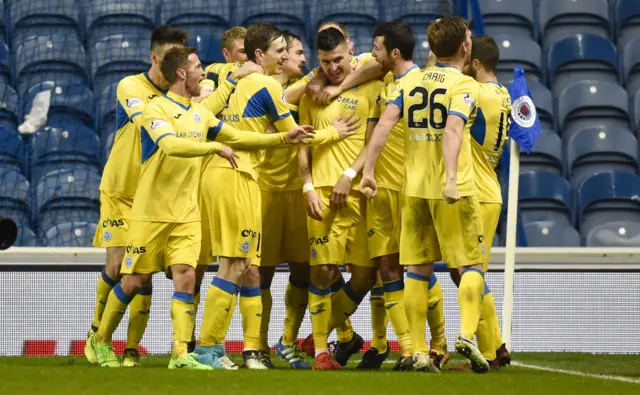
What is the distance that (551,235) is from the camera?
Result: 11.4m

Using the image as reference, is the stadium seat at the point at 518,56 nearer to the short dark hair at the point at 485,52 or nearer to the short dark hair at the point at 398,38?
the short dark hair at the point at 485,52

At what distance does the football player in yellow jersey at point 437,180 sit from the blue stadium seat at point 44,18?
6.64m

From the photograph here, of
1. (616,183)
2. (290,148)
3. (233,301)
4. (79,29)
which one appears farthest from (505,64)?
(233,301)

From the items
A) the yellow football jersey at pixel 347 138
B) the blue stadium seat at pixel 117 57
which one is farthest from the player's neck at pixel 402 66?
the blue stadium seat at pixel 117 57

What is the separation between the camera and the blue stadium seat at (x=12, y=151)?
1175 cm

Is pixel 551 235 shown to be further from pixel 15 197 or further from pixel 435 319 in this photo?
pixel 15 197

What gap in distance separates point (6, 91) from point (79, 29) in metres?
1.13

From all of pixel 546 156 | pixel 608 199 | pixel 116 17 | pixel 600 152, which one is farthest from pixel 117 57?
pixel 608 199

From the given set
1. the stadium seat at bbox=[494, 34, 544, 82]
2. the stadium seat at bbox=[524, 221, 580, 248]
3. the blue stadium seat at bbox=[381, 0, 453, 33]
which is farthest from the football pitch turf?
the blue stadium seat at bbox=[381, 0, 453, 33]

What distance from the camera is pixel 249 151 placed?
7.49 metres

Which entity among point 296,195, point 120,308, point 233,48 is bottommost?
point 120,308

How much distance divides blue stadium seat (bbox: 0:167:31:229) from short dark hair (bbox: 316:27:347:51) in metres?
4.58

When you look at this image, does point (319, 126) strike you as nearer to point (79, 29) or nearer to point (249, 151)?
point (249, 151)

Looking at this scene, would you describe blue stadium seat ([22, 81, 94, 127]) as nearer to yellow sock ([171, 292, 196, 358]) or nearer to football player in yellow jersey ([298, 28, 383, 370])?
football player in yellow jersey ([298, 28, 383, 370])
